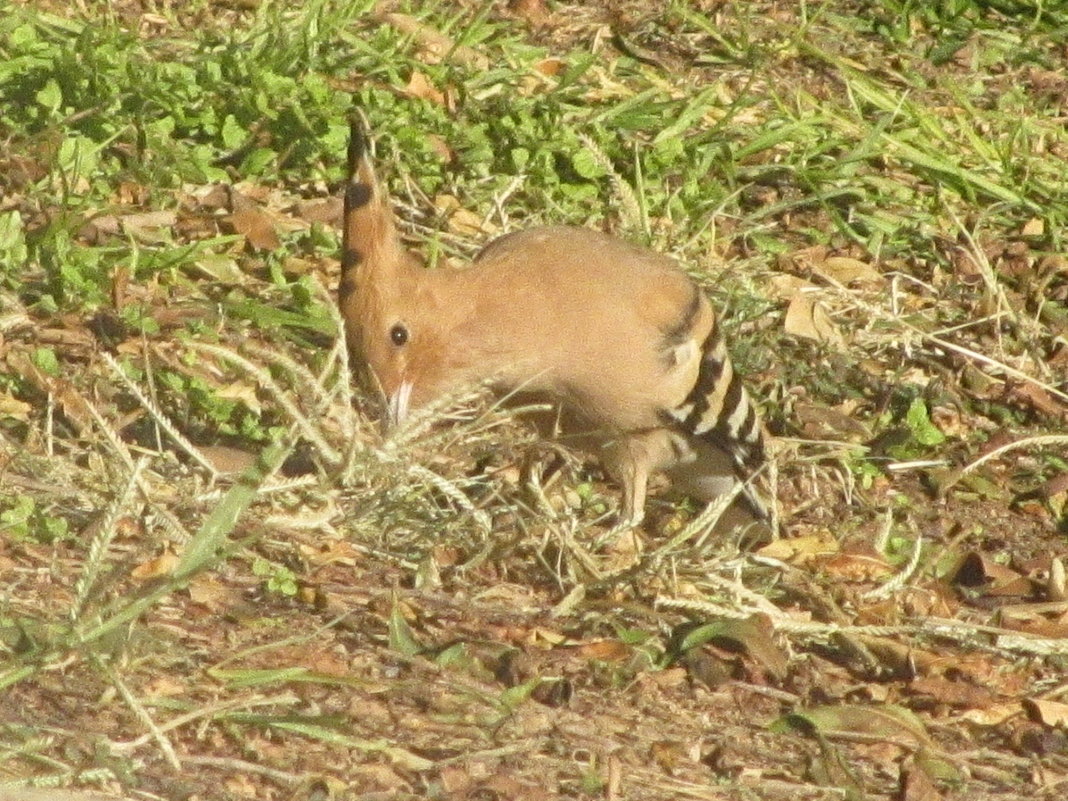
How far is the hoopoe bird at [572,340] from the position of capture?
4.48 m

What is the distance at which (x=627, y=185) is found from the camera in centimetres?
567

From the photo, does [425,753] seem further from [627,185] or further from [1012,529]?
[627,185]

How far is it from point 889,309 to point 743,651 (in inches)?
75.5

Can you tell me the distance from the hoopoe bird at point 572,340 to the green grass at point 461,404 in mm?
156

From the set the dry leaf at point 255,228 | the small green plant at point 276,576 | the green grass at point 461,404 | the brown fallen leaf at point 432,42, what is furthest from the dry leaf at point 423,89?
the small green plant at point 276,576

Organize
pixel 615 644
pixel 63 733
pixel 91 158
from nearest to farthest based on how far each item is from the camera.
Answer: pixel 63 733, pixel 615 644, pixel 91 158

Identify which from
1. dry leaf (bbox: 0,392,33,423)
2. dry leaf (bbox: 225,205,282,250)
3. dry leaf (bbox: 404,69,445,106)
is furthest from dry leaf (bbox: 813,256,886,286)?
dry leaf (bbox: 0,392,33,423)

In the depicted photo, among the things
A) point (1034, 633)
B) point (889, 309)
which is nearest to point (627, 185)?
point (889, 309)

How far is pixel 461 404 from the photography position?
4.46 metres

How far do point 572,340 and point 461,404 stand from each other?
1.06 feet

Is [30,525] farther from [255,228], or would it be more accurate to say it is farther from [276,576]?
[255,228]

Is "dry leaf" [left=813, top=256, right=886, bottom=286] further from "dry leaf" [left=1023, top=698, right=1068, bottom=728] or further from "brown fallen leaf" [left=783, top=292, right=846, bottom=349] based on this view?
"dry leaf" [left=1023, top=698, right=1068, bottom=728]

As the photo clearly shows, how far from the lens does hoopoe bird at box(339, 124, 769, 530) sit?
177 inches

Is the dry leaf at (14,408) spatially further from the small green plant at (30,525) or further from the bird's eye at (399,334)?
the bird's eye at (399,334)
